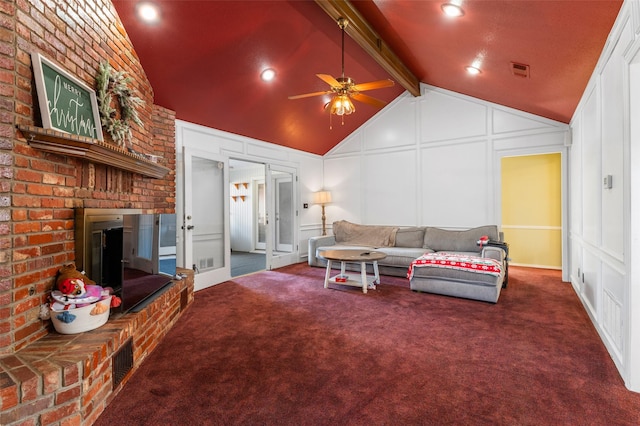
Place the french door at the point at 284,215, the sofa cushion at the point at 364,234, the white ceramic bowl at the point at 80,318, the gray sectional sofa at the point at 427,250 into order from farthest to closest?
the french door at the point at 284,215 → the sofa cushion at the point at 364,234 → the gray sectional sofa at the point at 427,250 → the white ceramic bowl at the point at 80,318

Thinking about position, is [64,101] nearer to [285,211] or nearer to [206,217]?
[206,217]

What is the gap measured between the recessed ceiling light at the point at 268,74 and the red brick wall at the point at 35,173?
1744mm

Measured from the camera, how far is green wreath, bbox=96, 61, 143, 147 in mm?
2414

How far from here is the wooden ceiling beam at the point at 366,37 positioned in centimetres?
322

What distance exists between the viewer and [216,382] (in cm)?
205

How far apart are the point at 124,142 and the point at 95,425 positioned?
81.4 inches

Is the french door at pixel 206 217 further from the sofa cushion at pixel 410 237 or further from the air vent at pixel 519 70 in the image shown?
the air vent at pixel 519 70

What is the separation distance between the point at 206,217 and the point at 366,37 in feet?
10.4

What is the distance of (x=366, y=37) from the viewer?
3.73 meters

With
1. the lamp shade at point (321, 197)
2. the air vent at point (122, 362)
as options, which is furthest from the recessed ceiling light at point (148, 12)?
the lamp shade at point (321, 197)

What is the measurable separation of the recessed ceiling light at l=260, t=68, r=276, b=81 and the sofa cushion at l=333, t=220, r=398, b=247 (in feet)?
10.2

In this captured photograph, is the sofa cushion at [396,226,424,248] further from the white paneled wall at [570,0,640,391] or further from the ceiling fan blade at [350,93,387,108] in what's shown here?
the ceiling fan blade at [350,93,387,108]

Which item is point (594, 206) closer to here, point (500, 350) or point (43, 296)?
point (500, 350)

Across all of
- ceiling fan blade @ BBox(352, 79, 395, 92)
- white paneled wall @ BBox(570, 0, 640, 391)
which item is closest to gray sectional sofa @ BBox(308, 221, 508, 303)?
white paneled wall @ BBox(570, 0, 640, 391)
